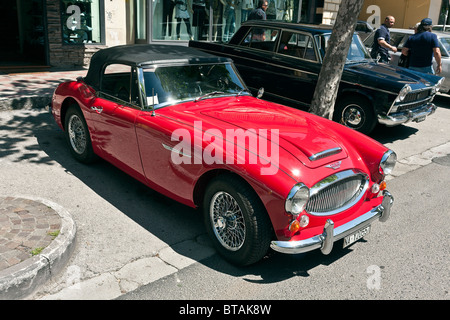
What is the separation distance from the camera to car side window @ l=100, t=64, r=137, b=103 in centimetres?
486

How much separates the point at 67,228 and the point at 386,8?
21273 mm

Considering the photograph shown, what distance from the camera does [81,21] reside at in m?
11.5

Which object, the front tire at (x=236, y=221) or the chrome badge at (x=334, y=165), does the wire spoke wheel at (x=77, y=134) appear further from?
the chrome badge at (x=334, y=165)

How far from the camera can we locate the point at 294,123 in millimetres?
4523

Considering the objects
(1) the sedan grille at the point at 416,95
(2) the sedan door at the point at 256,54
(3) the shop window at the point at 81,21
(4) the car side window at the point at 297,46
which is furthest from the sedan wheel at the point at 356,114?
(3) the shop window at the point at 81,21

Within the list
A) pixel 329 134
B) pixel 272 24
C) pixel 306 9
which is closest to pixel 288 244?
pixel 329 134

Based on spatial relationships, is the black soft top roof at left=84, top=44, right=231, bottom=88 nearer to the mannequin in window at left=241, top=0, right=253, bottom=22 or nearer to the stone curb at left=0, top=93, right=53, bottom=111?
the stone curb at left=0, top=93, right=53, bottom=111

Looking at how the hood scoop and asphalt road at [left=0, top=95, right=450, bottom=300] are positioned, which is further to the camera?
the hood scoop

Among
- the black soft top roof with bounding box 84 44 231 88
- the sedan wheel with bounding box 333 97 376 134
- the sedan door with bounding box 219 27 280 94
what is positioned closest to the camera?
the black soft top roof with bounding box 84 44 231 88

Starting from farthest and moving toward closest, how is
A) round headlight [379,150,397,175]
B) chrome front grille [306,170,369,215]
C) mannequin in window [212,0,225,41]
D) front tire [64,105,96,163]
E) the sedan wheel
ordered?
mannequin in window [212,0,225,41], the sedan wheel, front tire [64,105,96,163], round headlight [379,150,397,175], chrome front grille [306,170,369,215]

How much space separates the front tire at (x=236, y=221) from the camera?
356 centimetres

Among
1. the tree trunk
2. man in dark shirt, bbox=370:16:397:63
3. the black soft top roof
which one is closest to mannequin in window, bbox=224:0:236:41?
man in dark shirt, bbox=370:16:397:63

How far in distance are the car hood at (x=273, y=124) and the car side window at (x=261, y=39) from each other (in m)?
3.78

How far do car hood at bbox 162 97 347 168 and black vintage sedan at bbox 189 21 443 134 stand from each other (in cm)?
310
